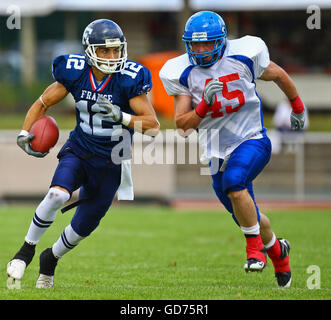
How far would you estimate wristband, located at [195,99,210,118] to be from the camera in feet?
17.6

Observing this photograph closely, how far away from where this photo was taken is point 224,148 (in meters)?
5.73

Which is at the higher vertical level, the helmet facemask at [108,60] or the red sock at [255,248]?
the helmet facemask at [108,60]

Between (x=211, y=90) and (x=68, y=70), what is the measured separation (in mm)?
1025

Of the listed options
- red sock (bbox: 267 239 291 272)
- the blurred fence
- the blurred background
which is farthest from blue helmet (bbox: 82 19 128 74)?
the blurred background

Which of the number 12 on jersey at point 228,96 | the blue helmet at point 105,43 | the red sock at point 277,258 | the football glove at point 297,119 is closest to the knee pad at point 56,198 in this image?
the blue helmet at point 105,43

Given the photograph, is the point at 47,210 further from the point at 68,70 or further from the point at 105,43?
the point at 105,43

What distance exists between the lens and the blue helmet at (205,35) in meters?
5.48

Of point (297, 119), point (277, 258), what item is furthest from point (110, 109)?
point (277, 258)

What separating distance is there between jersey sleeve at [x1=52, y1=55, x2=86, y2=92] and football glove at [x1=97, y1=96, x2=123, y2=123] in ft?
1.20

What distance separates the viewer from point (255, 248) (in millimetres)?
5391

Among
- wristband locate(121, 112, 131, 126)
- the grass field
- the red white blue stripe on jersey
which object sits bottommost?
the grass field

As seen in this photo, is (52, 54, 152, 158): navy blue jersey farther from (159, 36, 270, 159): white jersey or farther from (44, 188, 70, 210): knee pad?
(44, 188, 70, 210): knee pad

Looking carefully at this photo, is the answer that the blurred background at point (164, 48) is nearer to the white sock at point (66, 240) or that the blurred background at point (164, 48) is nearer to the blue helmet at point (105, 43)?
the white sock at point (66, 240)

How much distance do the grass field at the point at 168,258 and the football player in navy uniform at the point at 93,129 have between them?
0.40m
